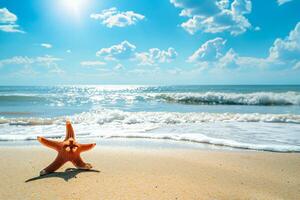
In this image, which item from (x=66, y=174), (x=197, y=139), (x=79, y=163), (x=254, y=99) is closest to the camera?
(x=66, y=174)

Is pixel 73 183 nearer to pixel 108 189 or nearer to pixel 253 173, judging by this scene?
pixel 108 189

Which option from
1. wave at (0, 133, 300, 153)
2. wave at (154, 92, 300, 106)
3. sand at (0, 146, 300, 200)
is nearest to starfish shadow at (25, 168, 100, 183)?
sand at (0, 146, 300, 200)

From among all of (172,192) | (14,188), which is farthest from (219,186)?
(14,188)

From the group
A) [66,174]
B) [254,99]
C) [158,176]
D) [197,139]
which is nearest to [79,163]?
[66,174]

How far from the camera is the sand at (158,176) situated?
10.2 feet

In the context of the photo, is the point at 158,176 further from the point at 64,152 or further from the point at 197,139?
the point at 197,139

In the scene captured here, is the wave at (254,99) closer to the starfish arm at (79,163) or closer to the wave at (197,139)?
the wave at (197,139)

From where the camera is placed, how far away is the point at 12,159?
470cm

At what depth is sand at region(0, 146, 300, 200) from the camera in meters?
3.12

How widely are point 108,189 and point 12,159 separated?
2.34m

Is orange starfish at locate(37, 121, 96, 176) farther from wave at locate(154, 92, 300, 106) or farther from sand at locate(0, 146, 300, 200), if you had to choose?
wave at locate(154, 92, 300, 106)

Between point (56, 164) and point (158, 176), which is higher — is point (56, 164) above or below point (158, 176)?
above

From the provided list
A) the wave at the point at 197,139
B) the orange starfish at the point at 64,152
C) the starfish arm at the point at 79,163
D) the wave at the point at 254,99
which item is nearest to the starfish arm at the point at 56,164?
the orange starfish at the point at 64,152

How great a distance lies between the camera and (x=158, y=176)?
3.73 meters
